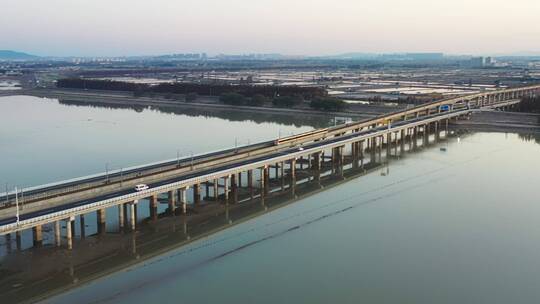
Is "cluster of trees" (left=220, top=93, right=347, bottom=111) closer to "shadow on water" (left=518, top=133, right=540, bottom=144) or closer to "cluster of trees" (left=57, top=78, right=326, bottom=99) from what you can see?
"cluster of trees" (left=57, top=78, right=326, bottom=99)

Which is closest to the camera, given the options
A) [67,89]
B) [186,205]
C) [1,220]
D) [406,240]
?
[1,220]

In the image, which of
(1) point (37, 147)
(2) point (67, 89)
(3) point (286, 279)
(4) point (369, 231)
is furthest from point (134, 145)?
(2) point (67, 89)

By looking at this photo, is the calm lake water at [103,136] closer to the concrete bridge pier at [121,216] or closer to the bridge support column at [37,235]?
the concrete bridge pier at [121,216]

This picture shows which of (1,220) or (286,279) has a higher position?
(1,220)

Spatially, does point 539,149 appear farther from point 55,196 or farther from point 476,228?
point 55,196

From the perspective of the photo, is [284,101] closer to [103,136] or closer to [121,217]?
[103,136]
